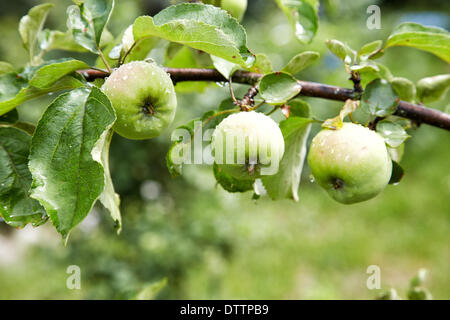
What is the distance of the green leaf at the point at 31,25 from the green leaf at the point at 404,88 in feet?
2.29

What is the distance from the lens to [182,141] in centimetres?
72

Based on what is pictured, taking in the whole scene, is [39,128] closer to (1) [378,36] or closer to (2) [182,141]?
(2) [182,141]

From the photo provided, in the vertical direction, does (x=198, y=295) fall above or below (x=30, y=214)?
below

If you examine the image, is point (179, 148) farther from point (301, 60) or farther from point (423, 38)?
point (423, 38)

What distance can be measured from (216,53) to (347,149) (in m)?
0.25

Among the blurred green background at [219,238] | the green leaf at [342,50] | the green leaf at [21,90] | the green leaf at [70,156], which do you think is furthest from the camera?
the blurred green background at [219,238]

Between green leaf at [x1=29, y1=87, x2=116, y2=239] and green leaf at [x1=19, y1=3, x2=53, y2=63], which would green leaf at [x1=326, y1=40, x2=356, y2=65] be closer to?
green leaf at [x1=29, y1=87, x2=116, y2=239]

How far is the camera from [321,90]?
749mm

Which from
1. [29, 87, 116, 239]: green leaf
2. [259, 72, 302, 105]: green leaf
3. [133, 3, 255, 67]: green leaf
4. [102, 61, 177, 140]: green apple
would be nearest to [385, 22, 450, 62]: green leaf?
[259, 72, 302, 105]: green leaf

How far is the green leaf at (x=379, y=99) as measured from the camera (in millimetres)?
720

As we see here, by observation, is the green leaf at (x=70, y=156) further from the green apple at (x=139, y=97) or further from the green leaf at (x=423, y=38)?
the green leaf at (x=423, y=38)

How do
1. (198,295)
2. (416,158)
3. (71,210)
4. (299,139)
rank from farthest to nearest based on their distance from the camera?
(416,158) → (198,295) → (299,139) → (71,210)

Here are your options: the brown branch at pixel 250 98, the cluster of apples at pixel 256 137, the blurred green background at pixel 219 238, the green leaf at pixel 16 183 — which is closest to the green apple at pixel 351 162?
the cluster of apples at pixel 256 137
